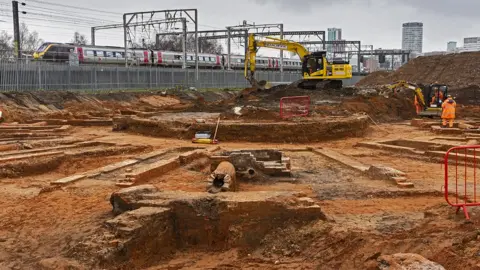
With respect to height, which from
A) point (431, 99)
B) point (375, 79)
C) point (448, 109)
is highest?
point (375, 79)

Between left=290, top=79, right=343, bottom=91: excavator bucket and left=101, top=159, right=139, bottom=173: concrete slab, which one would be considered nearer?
left=101, top=159, right=139, bottom=173: concrete slab

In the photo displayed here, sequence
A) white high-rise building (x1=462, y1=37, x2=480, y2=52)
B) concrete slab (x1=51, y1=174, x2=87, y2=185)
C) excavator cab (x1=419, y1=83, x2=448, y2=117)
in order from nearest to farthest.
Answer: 1. concrete slab (x1=51, y1=174, x2=87, y2=185)
2. excavator cab (x1=419, y1=83, x2=448, y2=117)
3. white high-rise building (x1=462, y1=37, x2=480, y2=52)

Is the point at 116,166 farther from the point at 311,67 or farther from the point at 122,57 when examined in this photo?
the point at 122,57

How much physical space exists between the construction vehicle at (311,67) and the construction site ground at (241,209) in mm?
11513

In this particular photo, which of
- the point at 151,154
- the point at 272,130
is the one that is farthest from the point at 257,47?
the point at 151,154

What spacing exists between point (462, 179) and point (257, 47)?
62.3 feet

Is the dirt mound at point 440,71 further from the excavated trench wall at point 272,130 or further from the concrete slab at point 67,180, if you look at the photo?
the concrete slab at point 67,180

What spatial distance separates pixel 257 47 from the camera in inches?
1083

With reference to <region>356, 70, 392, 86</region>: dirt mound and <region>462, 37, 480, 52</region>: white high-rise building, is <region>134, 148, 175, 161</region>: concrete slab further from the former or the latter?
<region>462, 37, 480, 52</region>: white high-rise building

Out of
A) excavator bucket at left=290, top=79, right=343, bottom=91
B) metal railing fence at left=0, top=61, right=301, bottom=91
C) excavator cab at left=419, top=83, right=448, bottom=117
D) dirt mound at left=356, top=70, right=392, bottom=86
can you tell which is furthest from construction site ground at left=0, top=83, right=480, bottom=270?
dirt mound at left=356, top=70, right=392, bottom=86

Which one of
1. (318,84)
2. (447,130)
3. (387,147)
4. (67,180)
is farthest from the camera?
(318,84)

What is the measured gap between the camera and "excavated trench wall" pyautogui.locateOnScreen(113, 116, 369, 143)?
16.4 metres

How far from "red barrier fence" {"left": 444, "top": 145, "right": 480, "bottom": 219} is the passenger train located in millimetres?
28951

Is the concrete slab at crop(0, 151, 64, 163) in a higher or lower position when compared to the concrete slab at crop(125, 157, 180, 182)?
higher
